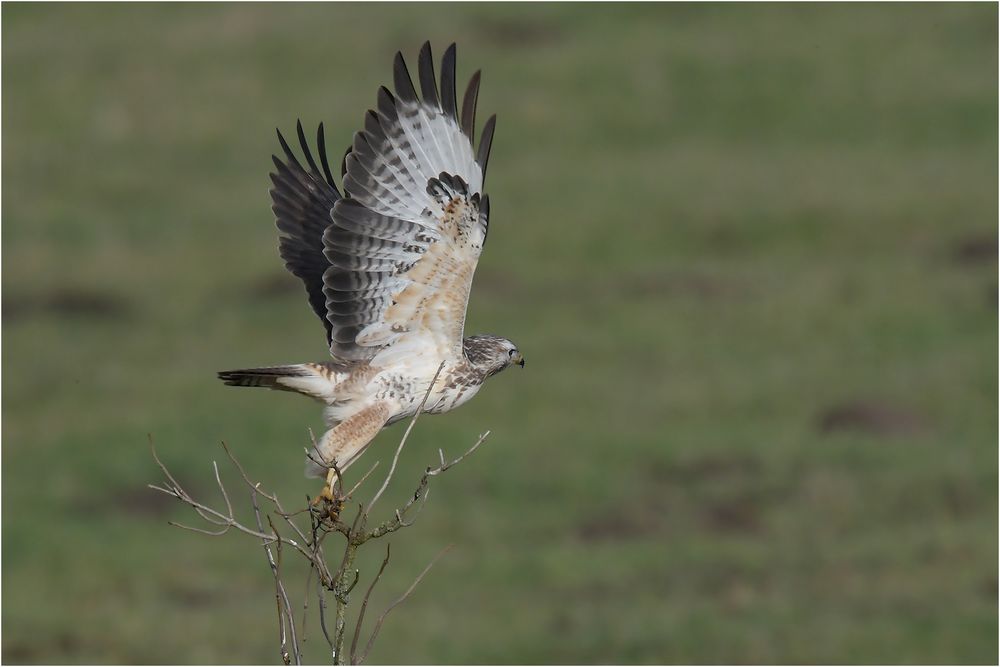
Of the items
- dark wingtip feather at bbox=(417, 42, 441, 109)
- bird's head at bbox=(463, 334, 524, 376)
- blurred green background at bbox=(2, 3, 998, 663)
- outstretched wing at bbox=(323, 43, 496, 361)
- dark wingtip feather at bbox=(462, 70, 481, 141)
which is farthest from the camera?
blurred green background at bbox=(2, 3, 998, 663)

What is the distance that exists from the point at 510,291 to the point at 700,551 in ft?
26.1

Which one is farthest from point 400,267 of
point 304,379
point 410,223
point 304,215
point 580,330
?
point 580,330

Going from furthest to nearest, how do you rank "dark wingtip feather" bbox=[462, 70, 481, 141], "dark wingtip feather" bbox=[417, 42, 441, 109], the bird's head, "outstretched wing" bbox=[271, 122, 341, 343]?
"outstretched wing" bbox=[271, 122, 341, 343], the bird's head, "dark wingtip feather" bbox=[417, 42, 441, 109], "dark wingtip feather" bbox=[462, 70, 481, 141]

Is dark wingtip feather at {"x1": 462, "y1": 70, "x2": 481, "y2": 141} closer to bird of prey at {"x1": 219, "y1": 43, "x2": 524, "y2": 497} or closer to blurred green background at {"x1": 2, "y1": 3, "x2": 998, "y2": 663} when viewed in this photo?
bird of prey at {"x1": 219, "y1": 43, "x2": 524, "y2": 497}

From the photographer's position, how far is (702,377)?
2191 cm

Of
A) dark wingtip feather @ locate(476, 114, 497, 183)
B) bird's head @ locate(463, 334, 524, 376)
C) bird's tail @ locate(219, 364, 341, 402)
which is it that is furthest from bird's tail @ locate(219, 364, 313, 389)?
dark wingtip feather @ locate(476, 114, 497, 183)

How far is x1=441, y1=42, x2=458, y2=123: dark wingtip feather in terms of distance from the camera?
652cm

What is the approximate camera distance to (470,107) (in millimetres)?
6582

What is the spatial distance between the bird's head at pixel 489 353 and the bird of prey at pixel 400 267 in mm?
26

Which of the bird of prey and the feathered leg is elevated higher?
the bird of prey

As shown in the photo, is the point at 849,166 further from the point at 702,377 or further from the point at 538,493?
the point at 538,493

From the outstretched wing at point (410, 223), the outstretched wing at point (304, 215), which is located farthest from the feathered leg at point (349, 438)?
the outstretched wing at point (304, 215)

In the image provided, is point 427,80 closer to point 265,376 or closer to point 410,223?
point 410,223

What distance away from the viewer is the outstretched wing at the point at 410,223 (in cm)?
672
